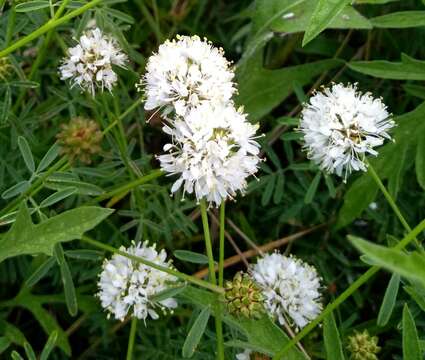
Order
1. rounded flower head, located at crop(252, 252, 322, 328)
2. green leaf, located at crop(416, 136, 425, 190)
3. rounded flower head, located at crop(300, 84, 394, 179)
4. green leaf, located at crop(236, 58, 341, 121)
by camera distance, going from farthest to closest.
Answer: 1. green leaf, located at crop(236, 58, 341, 121)
2. green leaf, located at crop(416, 136, 425, 190)
3. rounded flower head, located at crop(252, 252, 322, 328)
4. rounded flower head, located at crop(300, 84, 394, 179)

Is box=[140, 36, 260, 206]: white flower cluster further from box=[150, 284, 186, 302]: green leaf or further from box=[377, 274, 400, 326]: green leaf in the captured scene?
box=[377, 274, 400, 326]: green leaf

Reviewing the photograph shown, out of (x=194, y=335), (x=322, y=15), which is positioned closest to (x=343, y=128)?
(x=322, y=15)

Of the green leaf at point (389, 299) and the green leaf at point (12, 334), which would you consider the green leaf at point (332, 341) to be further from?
the green leaf at point (12, 334)

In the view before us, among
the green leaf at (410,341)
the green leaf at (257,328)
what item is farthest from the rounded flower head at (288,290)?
the green leaf at (410,341)

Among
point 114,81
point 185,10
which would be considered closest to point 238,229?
point 114,81

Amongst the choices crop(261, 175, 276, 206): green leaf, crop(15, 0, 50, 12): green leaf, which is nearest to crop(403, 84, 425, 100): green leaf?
crop(261, 175, 276, 206): green leaf

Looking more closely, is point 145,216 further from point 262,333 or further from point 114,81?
point 262,333
